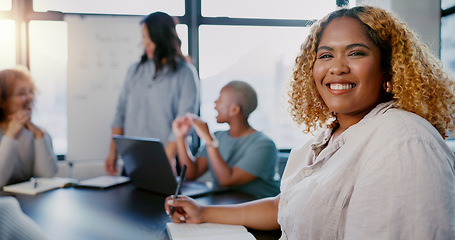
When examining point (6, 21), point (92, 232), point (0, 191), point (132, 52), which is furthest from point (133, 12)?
point (92, 232)

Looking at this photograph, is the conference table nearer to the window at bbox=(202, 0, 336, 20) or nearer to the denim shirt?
the denim shirt

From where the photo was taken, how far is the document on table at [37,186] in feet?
5.34

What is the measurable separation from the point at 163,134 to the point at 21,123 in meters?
0.89

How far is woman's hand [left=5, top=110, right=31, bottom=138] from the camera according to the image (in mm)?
1933

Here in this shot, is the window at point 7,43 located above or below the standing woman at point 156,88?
above

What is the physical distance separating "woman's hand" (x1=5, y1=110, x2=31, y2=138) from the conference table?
44 cm

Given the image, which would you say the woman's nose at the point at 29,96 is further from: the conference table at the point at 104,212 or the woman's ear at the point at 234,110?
the woman's ear at the point at 234,110

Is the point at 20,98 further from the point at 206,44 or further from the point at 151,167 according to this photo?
the point at 206,44

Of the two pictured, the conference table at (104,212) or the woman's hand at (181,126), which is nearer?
the conference table at (104,212)

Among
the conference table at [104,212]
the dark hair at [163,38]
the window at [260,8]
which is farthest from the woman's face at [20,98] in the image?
the window at [260,8]

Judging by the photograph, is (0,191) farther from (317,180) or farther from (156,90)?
(317,180)

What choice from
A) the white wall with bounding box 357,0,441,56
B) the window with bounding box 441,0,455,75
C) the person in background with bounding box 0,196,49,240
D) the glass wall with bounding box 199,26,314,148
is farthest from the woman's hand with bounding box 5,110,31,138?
the window with bounding box 441,0,455,75

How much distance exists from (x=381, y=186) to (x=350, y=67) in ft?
1.11

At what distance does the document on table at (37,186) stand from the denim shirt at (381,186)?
4.01ft
